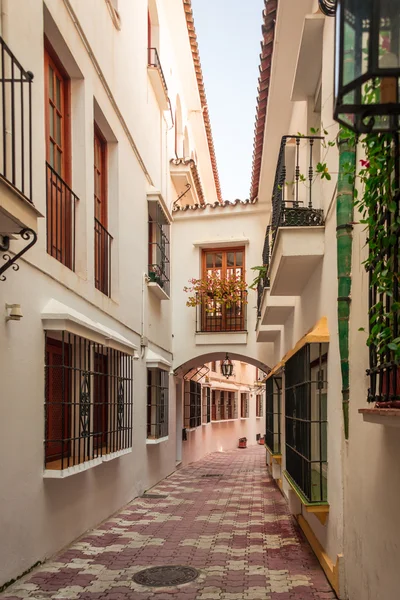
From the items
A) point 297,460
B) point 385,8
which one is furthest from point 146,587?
point 385,8

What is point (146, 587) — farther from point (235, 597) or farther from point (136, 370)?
point (136, 370)

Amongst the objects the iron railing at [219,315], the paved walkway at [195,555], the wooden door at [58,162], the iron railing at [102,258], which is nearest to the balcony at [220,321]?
the iron railing at [219,315]

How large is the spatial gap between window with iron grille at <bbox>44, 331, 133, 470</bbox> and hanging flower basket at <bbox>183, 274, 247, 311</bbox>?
5566 mm

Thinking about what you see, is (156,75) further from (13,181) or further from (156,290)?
(13,181)

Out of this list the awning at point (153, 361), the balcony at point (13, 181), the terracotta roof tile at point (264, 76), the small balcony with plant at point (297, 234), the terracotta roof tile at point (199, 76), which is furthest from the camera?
the terracotta roof tile at point (199, 76)

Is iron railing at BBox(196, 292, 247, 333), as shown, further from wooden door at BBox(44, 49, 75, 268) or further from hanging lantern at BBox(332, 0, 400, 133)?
hanging lantern at BBox(332, 0, 400, 133)

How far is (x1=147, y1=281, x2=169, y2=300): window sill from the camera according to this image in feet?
39.8

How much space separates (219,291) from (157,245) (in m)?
2.98

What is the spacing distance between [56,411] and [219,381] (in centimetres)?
1871

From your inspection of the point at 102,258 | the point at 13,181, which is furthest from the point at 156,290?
the point at 13,181

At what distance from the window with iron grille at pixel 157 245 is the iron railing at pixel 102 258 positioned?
9.11ft

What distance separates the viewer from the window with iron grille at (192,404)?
18453mm

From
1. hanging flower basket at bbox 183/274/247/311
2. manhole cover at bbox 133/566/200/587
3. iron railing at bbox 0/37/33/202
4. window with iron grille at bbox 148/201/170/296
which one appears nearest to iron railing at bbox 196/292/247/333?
hanging flower basket at bbox 183/274/247/311

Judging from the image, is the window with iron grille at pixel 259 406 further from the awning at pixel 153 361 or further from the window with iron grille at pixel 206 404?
the awning at pixel 153 361
